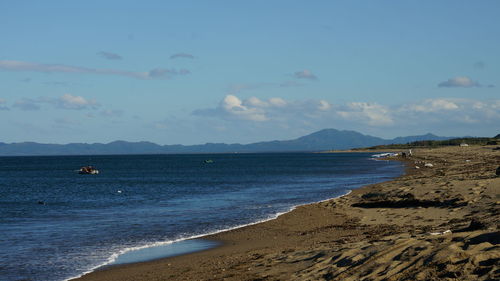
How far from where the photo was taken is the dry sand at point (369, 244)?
36.2 feet

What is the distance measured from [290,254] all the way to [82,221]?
19.4m

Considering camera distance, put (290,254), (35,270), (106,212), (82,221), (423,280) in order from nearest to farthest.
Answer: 1. (423,280)
2. (290,254)
3. (35,270)
4. (82,221)
5. (106,212)

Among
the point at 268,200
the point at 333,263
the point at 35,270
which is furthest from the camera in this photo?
the point at 268,200

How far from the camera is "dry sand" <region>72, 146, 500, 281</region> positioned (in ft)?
36.2

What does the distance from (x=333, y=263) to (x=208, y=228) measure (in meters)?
14.1

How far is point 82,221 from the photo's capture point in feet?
102

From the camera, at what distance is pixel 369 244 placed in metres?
14.3

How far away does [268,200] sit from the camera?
133 feet

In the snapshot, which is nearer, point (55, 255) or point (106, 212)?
point (55, 255)

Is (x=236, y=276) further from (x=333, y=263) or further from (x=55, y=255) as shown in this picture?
(x=55, y=255)

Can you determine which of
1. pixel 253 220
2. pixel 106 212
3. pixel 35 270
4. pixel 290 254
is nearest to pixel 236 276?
pixel 290 254

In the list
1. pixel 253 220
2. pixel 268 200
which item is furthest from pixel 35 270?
pixel 268 200

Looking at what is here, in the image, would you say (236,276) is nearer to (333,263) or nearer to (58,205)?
(333,263)

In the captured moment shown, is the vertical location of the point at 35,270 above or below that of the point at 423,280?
below
